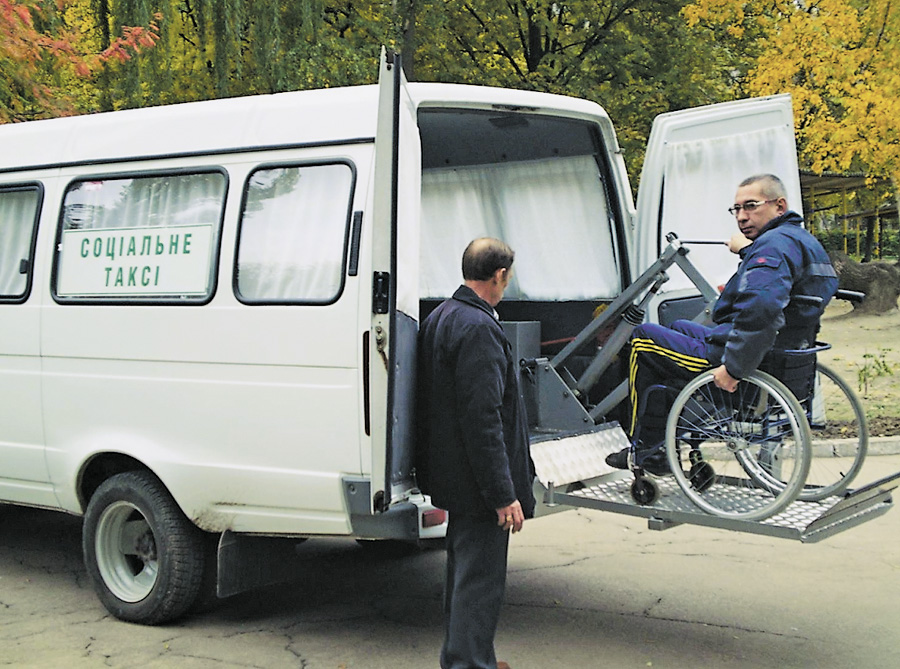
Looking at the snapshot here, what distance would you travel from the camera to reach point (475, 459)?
158 inches

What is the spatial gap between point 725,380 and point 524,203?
279 centimetres

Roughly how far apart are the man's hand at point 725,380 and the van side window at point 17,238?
365 centimetres

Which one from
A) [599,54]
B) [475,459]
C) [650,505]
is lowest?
[650,505]

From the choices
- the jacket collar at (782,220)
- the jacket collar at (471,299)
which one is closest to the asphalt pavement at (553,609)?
the jacket collar at (471,299)

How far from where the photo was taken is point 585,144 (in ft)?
21.7

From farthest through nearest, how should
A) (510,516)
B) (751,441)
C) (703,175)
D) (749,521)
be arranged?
(703,175) < (751,441) < (749,521) < (510,516)

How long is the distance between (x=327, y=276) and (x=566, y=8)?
44.7ft

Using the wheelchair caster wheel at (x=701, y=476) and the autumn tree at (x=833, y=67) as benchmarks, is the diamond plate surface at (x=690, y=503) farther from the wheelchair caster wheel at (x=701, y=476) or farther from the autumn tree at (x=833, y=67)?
the autumn tree at (x=833, y=67)

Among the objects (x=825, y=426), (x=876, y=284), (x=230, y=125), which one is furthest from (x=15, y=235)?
(x=876, y=284)

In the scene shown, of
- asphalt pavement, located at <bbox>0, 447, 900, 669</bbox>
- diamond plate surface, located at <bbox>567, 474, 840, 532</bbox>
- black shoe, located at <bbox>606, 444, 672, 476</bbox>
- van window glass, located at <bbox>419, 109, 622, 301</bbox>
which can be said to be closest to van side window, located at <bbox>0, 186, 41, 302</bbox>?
asphalt pavement, located at <bbox>0, 447, 900, 669</bbox>

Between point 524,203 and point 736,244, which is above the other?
point 524,203

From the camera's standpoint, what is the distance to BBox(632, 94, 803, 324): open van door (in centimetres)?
627

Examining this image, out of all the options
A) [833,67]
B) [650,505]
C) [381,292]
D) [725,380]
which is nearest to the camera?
[381,292]

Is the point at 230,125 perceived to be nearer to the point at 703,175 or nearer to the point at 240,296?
the point at 240,296
